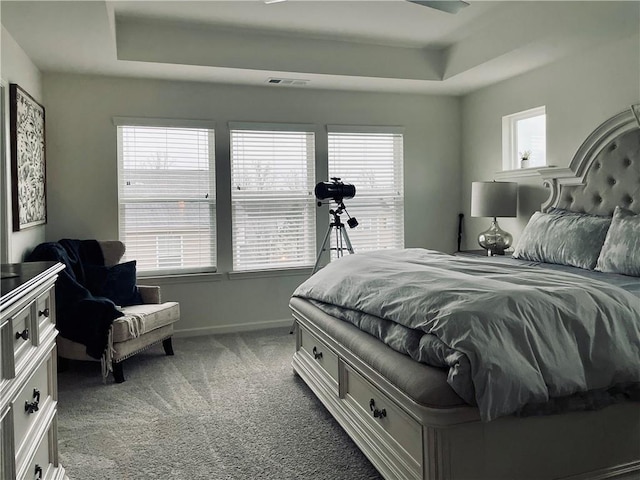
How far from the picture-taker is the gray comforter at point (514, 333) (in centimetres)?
166

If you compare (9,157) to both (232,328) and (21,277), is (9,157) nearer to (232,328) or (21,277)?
(21,277)

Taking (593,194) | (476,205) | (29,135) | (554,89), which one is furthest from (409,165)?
(29,135)

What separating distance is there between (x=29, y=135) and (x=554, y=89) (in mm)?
3901

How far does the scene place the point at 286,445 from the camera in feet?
7.89

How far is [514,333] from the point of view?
1.75m

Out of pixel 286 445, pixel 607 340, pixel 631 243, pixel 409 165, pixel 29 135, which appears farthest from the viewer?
pixel 409 165

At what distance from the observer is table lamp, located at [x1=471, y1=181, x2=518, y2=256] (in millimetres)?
4254

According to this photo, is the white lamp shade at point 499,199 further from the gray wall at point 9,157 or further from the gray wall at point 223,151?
the gray wall at point 9,157

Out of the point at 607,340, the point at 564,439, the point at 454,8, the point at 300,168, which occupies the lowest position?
the point at 564,439

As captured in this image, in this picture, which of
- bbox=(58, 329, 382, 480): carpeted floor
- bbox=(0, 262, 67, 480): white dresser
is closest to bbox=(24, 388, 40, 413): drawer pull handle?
bbox=(0, 262, 67, 480): white dresser

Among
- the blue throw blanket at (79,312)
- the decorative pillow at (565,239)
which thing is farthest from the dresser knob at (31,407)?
the decorative pillow at (565,239)

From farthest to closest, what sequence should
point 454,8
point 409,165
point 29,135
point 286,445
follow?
point 409,165
point 29,135
point 454,8
point 286,445

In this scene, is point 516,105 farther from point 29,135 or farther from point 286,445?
point 29,135

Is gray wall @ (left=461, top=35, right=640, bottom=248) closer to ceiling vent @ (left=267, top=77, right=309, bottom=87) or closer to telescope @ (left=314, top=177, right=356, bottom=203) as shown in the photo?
telescope @ (left=314, top=177, right=356, bottom=203)
